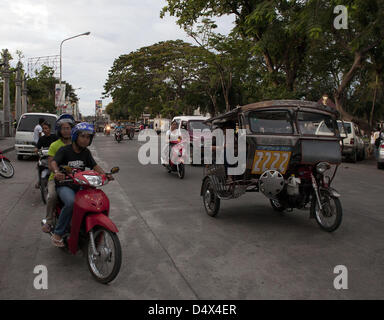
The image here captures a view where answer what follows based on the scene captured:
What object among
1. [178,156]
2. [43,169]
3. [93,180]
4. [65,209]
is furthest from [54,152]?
[178,156]

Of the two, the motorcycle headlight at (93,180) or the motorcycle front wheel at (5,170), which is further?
the motorcycle front wheel at (5,170)

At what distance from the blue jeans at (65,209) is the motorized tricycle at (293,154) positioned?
2.85m

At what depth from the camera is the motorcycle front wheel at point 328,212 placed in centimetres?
559

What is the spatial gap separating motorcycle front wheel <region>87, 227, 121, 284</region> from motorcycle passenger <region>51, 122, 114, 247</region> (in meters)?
0.46

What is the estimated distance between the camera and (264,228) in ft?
19.8

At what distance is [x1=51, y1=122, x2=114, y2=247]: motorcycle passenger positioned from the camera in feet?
14.1

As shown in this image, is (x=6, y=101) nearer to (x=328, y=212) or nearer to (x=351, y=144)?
(x=351, y=144)

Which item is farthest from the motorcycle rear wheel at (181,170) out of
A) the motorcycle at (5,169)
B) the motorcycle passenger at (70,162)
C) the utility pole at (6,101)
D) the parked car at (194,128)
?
the utility pole at (6,101)

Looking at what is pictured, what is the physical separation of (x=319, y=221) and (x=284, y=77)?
19.7 m

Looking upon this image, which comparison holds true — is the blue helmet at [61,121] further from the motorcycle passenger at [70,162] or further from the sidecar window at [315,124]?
the sidecar window at [315,124]

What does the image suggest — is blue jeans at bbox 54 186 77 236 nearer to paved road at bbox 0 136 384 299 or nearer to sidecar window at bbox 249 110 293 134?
paved road at bbox 0 136 384 299

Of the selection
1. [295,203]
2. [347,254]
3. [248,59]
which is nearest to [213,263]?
[347,254]

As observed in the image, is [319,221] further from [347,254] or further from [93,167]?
[93,167]

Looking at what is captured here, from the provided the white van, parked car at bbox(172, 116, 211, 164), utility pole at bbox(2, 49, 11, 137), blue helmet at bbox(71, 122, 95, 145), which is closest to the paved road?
blue helmet at bbox(71, 122, 95, 145)
